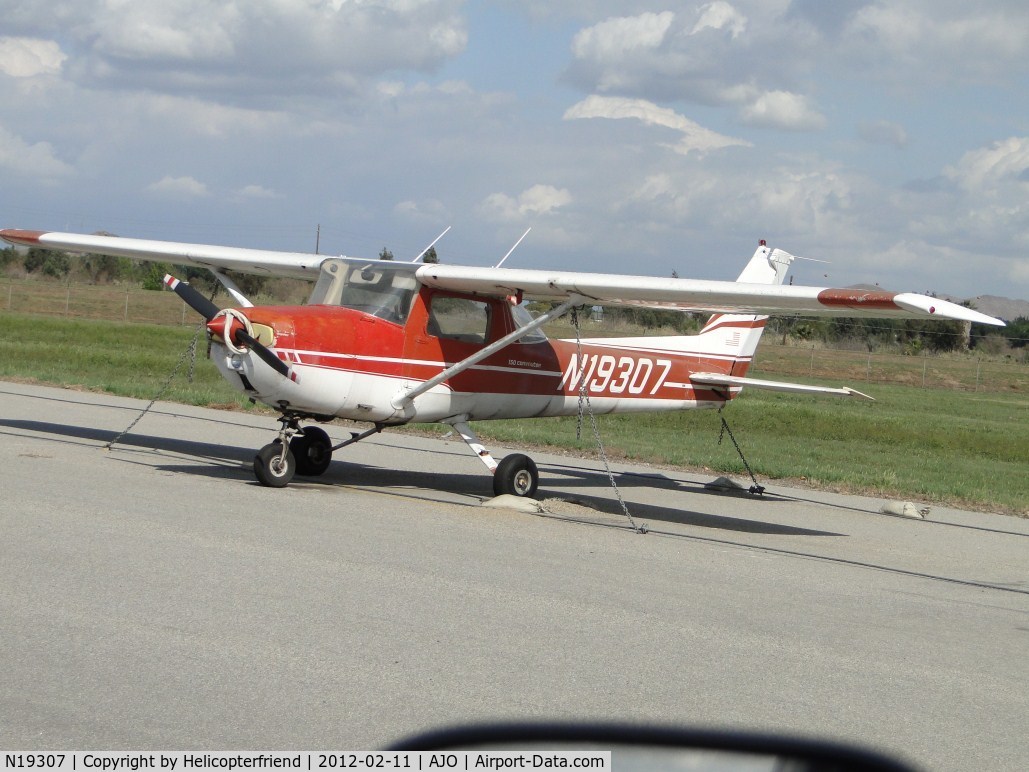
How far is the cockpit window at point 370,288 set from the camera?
40.9ft

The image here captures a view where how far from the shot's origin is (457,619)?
21.9 ft

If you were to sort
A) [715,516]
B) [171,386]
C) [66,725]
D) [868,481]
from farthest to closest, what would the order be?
1. [171,386]
2. [868,481]
3. [715,516]
4. [66,725]

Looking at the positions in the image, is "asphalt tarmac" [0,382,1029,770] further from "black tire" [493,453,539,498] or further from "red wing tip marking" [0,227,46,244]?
"red wing tip marking" [0,227,46,244]

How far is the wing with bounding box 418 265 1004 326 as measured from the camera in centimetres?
1007

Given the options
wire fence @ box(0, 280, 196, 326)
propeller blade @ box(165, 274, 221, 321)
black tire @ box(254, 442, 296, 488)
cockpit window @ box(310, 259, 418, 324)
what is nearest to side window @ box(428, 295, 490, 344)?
cockpit window @ box(310, 259, 418, 324)

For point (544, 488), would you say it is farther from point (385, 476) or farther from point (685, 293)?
point (685, 293)

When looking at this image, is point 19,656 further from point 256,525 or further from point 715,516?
point 715,516

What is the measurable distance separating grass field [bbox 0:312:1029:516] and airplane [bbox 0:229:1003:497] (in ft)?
11.0

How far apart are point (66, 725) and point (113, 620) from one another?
1640 millimetres

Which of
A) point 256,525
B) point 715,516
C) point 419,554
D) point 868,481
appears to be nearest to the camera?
point 419,554

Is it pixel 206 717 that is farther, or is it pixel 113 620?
pixel 113 620

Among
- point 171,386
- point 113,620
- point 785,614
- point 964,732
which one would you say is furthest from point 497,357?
point 171,386

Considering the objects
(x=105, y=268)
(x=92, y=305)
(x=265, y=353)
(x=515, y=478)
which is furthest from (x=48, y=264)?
(x=265, y=353)

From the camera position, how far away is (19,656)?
17.8ft
